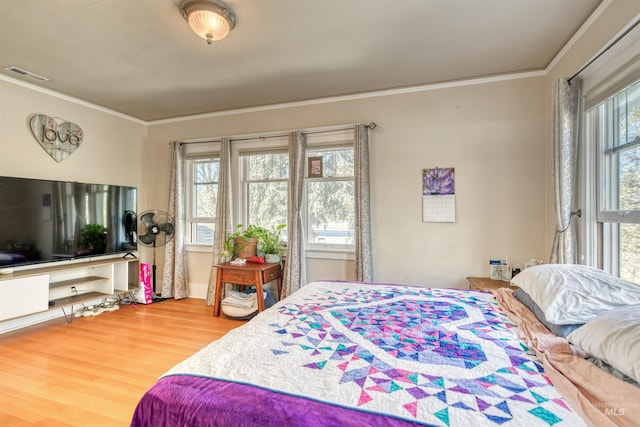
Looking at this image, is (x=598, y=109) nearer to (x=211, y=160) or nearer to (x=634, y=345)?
(x=634, y=345)

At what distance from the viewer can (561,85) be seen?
2225mm

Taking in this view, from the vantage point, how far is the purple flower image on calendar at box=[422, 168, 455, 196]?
2998 millimetres

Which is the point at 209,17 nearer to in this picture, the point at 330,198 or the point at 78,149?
the point at 330,198

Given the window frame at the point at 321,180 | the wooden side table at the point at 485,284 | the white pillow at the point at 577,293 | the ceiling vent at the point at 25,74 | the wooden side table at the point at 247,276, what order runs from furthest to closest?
the window frame at the point at 321,180, the wooden side table at the point at 247,276, the ceiling vent at the point at 25,74, the wooden side table at the point at 485,284, the white pillow at the point at 577,293

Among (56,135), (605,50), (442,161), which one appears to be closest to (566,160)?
(605,50)

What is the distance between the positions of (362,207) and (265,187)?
1368 mm

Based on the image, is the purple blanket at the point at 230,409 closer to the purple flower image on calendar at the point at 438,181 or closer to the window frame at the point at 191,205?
the purple flower image on calendar at the point at 438,181

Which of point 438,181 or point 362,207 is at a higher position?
point 438,181

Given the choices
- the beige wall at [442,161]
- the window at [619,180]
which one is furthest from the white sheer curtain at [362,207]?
the window at [619,180]

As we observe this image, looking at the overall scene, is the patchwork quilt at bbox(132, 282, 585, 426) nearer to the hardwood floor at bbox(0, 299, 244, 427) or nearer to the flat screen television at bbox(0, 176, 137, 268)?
the hardwood floor at bbox(0, 299, 244, 427)

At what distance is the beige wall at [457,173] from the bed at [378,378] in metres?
1.54

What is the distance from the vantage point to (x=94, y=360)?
2.31m

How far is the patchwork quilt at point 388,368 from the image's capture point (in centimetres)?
82

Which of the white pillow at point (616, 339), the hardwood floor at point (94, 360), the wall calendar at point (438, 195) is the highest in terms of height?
the wall calendar at point (438, 195)
